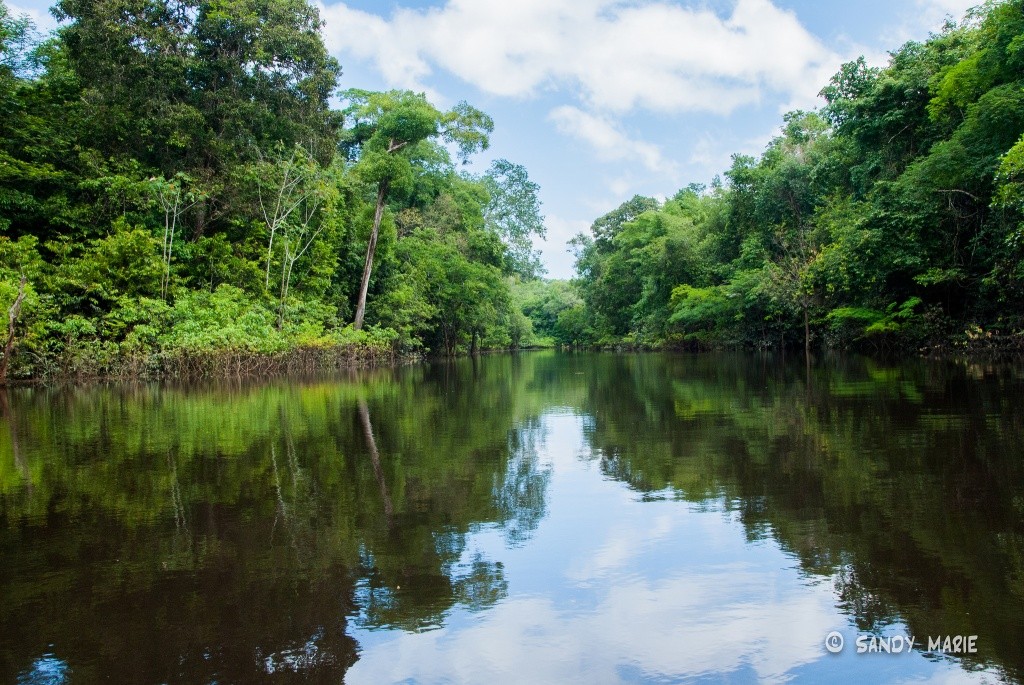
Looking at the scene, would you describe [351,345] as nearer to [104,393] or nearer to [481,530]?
[104,393]

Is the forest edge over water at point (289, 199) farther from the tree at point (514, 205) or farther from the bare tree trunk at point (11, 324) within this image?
the tree at point (514, 205)

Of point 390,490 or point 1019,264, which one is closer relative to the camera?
point 390,490

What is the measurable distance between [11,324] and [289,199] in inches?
432

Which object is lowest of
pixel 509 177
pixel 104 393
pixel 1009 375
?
pixel 104 393

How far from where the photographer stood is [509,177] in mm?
58656

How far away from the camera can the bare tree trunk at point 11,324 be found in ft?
51.5

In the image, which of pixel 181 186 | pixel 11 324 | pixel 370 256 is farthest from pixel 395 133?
pixel 11 324

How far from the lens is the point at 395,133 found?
94.3ft

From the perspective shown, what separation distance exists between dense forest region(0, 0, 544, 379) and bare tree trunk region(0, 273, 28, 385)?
0.31 ft

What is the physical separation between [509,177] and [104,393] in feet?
152

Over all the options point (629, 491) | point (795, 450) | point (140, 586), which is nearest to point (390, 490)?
point (629, 491)

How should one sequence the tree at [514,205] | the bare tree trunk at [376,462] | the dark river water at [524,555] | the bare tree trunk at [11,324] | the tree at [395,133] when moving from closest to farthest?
the dark river water at [524,555] → the bare tree trunk at [376,462] → the bare tree trunk at [11,324] → the tree at [395,133] → the tree at [514,205]

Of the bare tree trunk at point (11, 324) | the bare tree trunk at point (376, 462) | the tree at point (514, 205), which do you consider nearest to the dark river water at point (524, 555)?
the bare tree trunk at point (376, 462)

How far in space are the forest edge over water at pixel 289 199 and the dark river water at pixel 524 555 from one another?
408 inches
